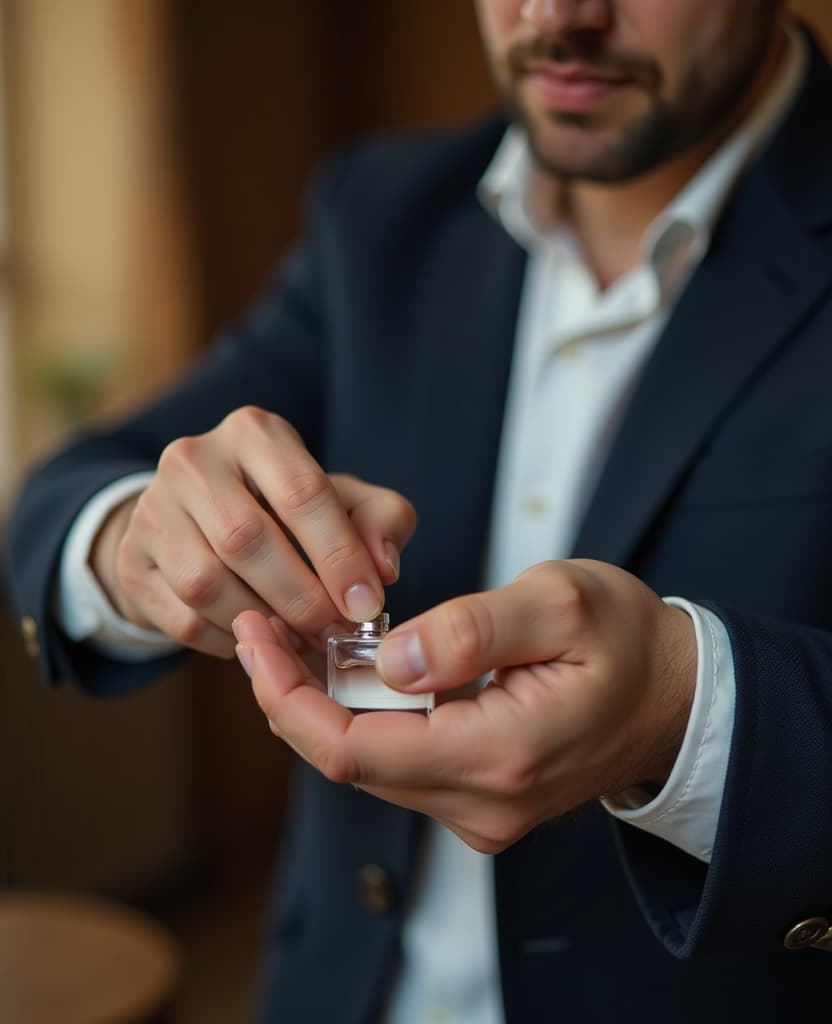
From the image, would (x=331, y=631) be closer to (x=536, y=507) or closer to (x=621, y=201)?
(x=536, y=507)

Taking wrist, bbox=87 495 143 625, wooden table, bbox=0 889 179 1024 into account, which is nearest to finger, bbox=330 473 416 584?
wrist, bbox=87 495 143 625

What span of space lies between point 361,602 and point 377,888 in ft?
1.59

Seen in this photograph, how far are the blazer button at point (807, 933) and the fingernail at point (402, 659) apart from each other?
1.07 feet

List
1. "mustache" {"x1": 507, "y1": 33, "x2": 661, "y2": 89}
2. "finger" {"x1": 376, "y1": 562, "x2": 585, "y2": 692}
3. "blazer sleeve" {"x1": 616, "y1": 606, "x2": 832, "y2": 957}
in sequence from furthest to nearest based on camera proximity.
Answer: "mustache" {"x1": 507, "y1": 33, "x2": 661, "y2": 89} → "blazer sleeve" {"x1": 616, "y1": 606, "x2": 832, "y2": 957} → "finger" {"x1": 376, "y1": 562, "x2": 585, "y2": 692}

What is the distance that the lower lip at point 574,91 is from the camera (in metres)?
1.10

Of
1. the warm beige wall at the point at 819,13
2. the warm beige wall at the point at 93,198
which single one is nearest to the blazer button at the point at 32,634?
the warm beige wall at the point at 93,198

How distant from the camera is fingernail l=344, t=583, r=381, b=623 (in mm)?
735

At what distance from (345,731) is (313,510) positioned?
18cm

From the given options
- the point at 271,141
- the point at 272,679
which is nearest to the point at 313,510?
the point at 272,679

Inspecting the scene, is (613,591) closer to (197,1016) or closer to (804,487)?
(804,487)

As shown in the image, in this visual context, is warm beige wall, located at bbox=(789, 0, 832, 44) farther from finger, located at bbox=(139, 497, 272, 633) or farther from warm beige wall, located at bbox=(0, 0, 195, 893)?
finger, located at bbox=(139, 497, 272, 633)

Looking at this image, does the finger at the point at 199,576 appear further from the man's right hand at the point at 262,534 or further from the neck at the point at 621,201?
the neck at the point at 621,201

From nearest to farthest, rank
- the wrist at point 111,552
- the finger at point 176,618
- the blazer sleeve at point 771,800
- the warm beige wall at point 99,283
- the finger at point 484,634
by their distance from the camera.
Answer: the finger at point 484,634, the blazer sleeve at point 771,800, the finger at point 176,618, the wrist at point 111,552, the warm beige wall at point 99,283

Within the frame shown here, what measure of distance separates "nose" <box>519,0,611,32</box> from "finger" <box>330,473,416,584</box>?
0.51 meters
